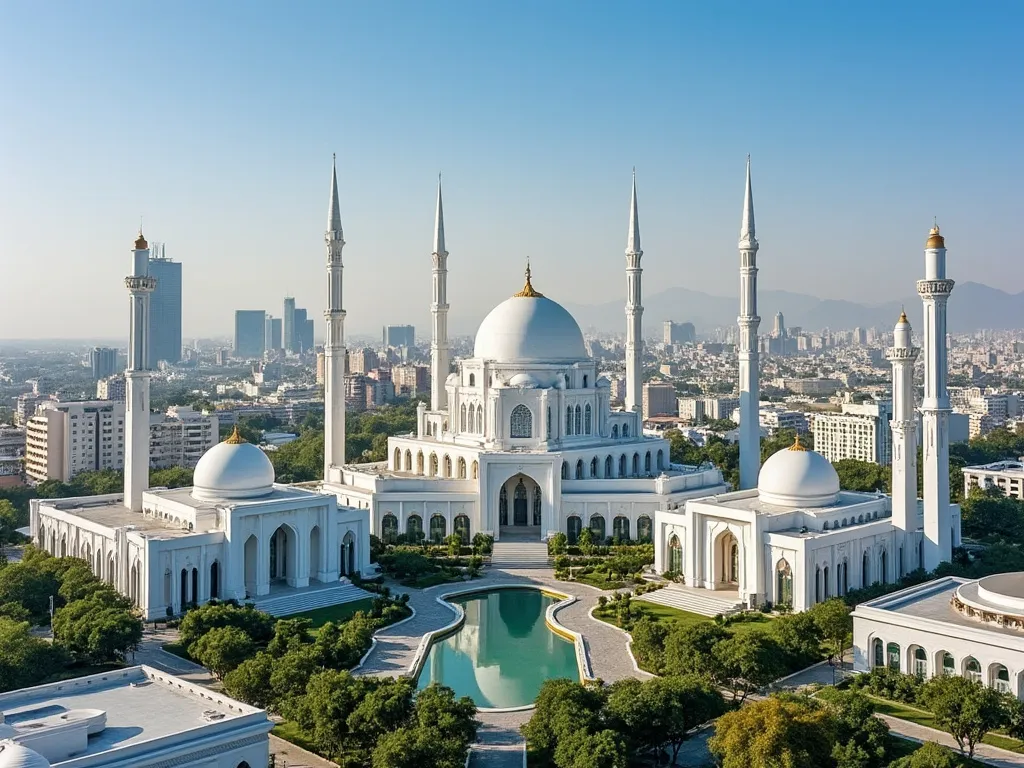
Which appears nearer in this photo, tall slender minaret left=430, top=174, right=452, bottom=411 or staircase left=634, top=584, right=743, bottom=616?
staircase left=634, top=584, right=743, bottom=616

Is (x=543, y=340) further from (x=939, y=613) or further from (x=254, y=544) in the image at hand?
(x=939, y=613)

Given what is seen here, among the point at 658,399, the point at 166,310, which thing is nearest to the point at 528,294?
the point at 658,399

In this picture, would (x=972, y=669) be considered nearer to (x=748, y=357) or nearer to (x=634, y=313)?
(x=748, y=357)

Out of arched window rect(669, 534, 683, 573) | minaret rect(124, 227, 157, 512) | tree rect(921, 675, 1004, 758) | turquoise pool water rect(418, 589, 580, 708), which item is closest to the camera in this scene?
tree rect(921, 675, 1004, 758)

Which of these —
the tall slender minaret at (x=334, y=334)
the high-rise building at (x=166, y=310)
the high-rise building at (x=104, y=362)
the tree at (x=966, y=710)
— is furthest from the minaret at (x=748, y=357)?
the high-rise building at (x=166, y=310)

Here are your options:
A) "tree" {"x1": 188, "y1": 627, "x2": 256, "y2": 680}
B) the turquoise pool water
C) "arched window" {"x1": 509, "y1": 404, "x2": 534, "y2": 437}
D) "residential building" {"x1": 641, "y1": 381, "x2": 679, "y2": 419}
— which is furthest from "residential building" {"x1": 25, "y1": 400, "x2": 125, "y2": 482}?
"residential building" {"x1": 641, "y1": 381, "x2": 679, "y2": 419}

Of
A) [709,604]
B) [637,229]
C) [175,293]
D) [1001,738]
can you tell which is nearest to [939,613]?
[1001,738]

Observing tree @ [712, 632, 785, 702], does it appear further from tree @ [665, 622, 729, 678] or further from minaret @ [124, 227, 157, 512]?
minaret @ [124, 227, 157, 512]
